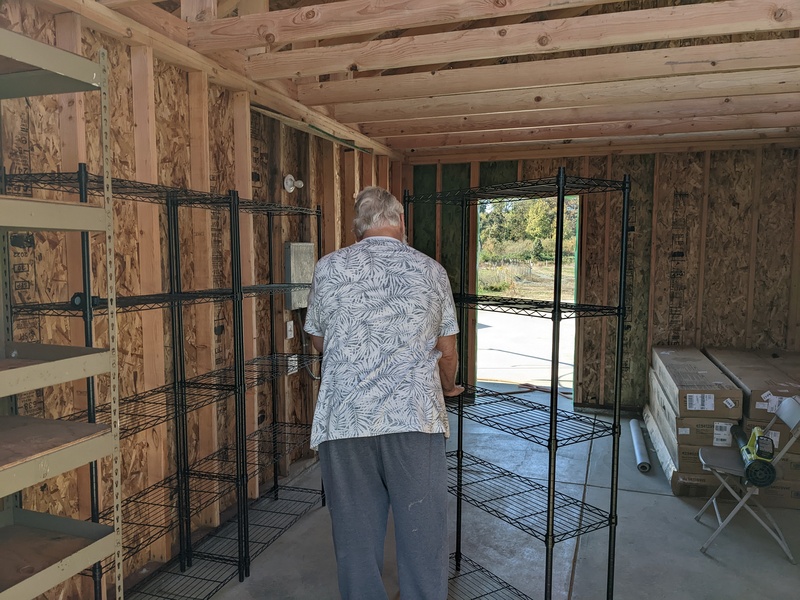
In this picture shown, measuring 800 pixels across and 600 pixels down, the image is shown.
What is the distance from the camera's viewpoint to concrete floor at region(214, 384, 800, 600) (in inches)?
118

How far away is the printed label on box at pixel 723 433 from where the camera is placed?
407cm

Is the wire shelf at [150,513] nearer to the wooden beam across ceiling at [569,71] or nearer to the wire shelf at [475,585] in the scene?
the wire shelf at [475,585]

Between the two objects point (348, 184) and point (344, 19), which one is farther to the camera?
point (348, 184)

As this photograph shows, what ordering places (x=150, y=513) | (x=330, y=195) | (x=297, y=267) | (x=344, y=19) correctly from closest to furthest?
(x=344, y=19) < (x=150, y=513) < (x=297, y=267) < (x=330, y=195)

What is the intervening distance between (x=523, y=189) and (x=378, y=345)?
1.69 m

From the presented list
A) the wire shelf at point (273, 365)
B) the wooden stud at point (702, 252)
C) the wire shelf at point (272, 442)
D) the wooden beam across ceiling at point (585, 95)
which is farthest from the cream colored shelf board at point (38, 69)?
the wooden stud at point (702, 252)

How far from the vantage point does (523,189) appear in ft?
10.6

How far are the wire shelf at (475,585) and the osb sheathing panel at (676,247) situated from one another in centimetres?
369

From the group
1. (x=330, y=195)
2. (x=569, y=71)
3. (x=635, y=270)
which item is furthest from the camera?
(x=635, y=270)

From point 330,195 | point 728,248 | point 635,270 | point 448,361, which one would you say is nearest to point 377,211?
point 448,361

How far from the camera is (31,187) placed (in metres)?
2.41

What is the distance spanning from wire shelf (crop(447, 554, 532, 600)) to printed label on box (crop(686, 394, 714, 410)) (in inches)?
77.9

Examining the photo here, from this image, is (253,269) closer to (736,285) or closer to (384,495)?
(384,495)

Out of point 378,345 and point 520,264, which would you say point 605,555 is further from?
point 520,264
